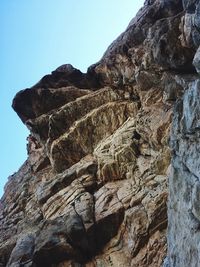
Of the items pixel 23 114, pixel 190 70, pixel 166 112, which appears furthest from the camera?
pixel 23 114

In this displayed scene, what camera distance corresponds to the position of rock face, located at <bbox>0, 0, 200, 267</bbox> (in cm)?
2130

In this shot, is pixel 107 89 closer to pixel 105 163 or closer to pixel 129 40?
pixel 129 40

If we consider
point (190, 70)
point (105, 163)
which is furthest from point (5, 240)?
point (190, 70)

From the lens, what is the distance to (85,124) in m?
45.8

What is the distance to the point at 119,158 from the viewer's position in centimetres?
3738

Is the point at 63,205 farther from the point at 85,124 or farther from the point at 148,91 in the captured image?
the point at 148,91

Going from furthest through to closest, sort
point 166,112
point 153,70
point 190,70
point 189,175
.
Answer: point 153,70 < point 166,112 < point 190,70 < point 189,175

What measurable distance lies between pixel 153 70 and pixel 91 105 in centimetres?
1120

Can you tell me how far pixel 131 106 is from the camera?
44594 millimetres

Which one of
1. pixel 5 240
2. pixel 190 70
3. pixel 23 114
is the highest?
pixel 23 114

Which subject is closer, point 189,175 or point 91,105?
point 189,175

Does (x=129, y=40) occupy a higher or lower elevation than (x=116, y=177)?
higher

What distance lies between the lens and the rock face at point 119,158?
2130 centimetres

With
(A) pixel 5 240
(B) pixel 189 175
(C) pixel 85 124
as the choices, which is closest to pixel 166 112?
(C) pixel 85 124
